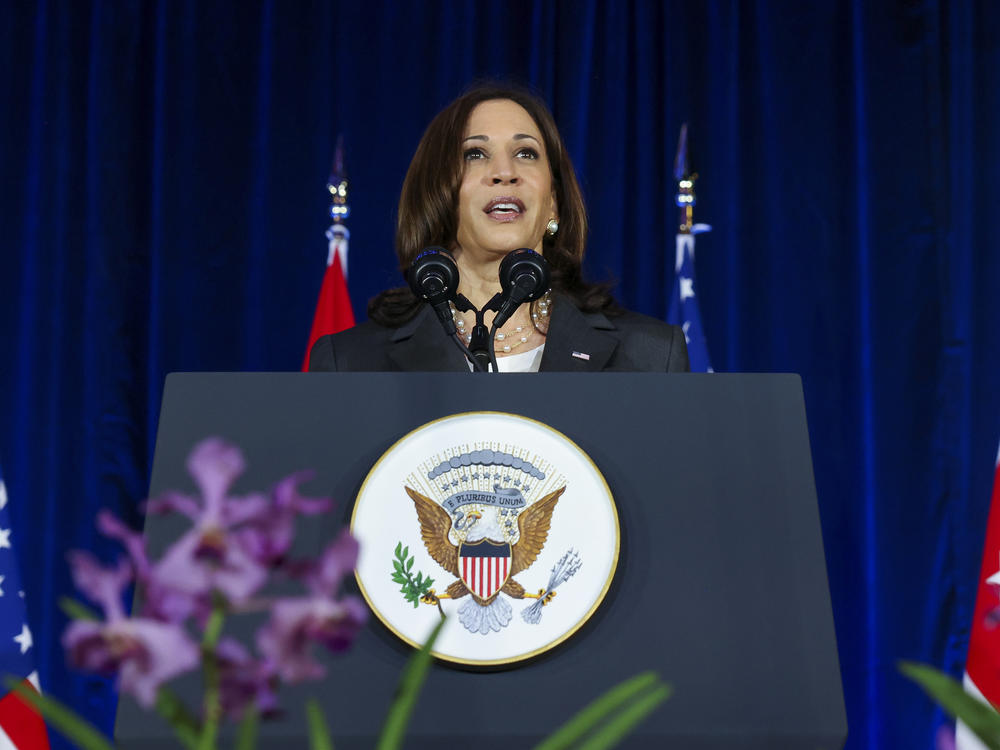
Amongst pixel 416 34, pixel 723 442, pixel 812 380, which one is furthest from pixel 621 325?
pixel 416 34

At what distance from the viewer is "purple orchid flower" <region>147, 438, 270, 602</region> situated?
32 cm

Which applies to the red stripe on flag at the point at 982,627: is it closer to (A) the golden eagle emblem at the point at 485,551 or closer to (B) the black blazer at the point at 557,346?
(B) the black blazer at the point at 557,346

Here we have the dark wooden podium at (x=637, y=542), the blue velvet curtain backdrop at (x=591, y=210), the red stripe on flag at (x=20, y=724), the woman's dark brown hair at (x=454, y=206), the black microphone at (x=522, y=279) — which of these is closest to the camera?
the dark wooden podium at (x=637, y=542)

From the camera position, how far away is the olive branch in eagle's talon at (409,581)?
0.83m

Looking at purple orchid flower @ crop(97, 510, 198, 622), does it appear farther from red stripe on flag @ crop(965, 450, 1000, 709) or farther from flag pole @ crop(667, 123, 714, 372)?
flag pole @ crop(667, 123, 714, 372)

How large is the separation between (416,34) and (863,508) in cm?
205

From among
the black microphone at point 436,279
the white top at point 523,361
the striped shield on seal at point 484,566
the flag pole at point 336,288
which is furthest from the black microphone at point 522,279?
the flag pole at point 336,288

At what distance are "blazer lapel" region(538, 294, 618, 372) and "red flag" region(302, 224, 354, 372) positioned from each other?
135 centimetres

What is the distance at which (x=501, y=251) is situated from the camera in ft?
6.40

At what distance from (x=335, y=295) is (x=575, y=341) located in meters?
1.47

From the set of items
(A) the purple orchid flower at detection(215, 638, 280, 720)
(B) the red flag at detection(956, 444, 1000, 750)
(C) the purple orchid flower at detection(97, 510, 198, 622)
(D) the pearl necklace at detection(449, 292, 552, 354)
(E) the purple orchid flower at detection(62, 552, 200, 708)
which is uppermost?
(D) the pearl necklace at detection(449, 292, 552, 354)

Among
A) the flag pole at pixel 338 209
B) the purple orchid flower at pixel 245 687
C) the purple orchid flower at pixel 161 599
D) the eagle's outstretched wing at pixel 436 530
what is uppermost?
the flag pole at pixel 338 209

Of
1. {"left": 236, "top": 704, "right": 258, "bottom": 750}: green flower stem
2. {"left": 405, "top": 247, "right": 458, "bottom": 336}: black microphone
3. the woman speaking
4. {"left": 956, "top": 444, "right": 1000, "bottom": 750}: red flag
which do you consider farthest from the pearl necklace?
{"left": 236, "top": 704, "right": 258, "bottom": 750}: green flower stem

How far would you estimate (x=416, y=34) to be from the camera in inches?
137
